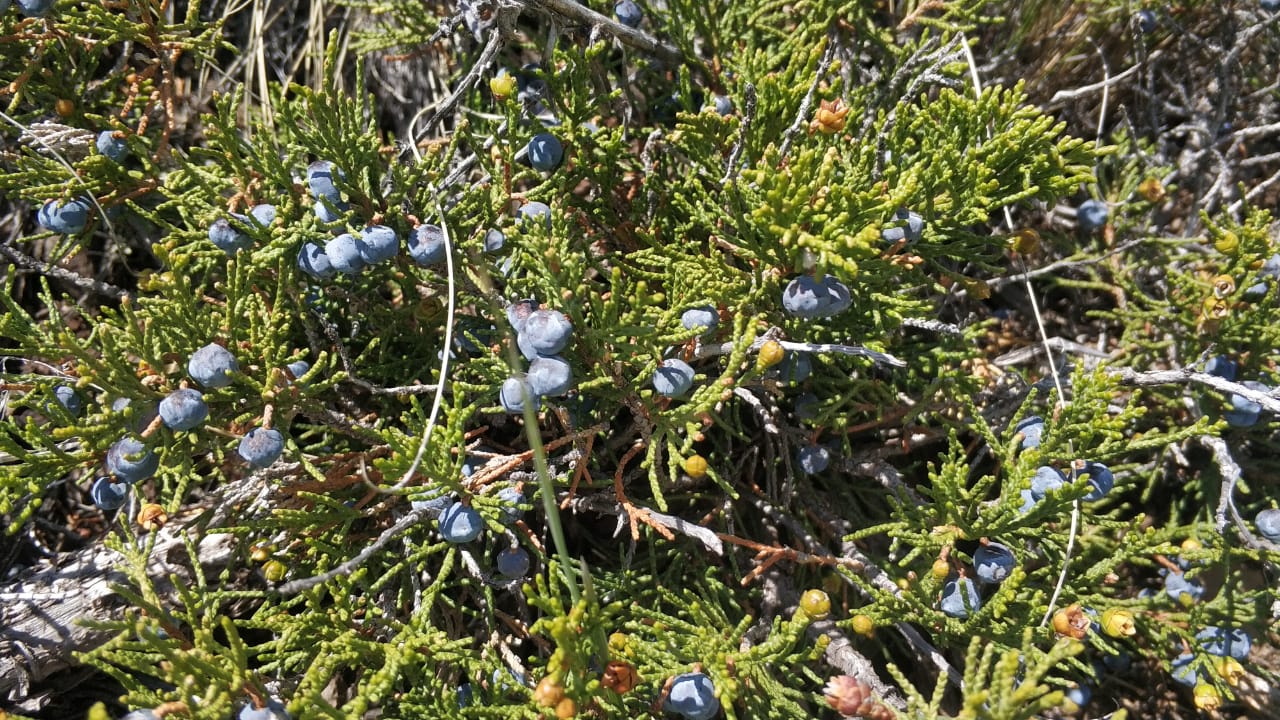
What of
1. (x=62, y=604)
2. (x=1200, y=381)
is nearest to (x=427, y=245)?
(x=62, y=604)

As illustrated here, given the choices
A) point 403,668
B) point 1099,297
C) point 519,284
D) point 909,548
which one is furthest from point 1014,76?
point 403,668

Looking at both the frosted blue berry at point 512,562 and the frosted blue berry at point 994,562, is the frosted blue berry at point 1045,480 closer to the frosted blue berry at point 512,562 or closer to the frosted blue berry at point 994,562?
the frosted blue berry at point 994,562

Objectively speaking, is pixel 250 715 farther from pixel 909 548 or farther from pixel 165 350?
pixel 909 548

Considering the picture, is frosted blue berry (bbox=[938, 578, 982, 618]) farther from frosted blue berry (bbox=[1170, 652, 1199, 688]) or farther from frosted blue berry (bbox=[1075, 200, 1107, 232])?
frosted blue berry (bbox=[1075, 200, 1107, 232])

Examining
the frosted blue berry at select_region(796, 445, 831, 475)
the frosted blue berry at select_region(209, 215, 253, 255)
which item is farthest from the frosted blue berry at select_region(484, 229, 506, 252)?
the frosted blue berry at select_region(796, 445, 831, 475)

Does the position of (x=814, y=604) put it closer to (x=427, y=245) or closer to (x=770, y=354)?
(x=770, y=354)

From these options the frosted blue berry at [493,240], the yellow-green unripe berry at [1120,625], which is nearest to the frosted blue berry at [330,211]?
the frosted blue berry at [493,240]
